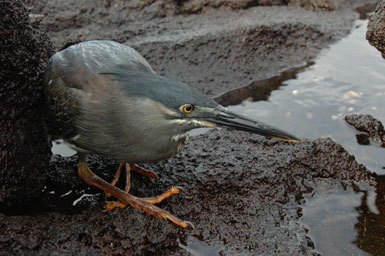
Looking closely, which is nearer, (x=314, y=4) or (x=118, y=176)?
(x=118, y=176)

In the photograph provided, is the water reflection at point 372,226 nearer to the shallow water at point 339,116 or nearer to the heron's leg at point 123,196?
the shallow water at point 339,116

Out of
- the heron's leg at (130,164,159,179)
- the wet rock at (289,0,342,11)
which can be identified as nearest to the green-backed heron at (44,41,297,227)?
the heron's leg at (130,164,159,179)

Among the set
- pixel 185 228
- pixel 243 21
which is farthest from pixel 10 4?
pixel 243 21

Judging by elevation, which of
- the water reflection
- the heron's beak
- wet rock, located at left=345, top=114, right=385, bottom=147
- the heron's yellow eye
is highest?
the heron's yellow eye

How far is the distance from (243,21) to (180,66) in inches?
47.0

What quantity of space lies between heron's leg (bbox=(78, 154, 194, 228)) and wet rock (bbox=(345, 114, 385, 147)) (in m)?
1.91

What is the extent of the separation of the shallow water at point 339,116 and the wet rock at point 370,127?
0.07 metres

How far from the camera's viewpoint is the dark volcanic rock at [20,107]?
2824 millimetres

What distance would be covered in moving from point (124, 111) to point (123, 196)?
2.09 feet

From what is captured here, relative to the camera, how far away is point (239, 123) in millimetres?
2934

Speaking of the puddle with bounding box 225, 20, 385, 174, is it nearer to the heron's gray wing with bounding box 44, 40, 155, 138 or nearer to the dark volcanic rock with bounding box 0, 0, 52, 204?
the heron's gray wing with bounding box 44, 40, 155, 138

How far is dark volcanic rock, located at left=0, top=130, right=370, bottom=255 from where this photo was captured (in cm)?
285

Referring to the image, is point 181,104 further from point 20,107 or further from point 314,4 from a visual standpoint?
point 314,4

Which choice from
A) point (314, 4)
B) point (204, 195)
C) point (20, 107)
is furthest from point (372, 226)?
point (314, 4)
